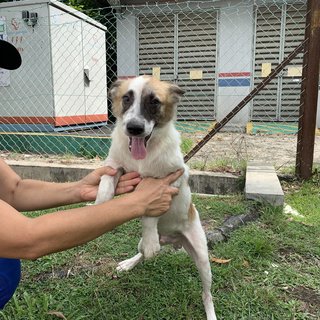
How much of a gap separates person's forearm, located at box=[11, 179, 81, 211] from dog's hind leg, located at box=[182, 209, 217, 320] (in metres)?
0.66

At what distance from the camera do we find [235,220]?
3.04 m

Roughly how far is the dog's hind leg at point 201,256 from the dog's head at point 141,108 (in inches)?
21.2

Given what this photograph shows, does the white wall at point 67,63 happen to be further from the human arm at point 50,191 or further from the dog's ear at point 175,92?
the human arm at point 50,191

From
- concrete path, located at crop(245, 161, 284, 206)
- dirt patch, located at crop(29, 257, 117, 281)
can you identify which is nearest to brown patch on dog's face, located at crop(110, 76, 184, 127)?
dirt patch, located at crop(29, 257, 117, 281)

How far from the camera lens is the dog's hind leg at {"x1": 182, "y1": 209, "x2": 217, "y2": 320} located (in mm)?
1980

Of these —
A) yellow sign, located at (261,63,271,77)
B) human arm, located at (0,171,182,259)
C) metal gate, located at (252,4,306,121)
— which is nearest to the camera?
human arm, located at (0,171,182,259)

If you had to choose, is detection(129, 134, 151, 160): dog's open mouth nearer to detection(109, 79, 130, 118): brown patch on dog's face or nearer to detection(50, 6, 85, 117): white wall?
detection(109, 79, 130, 118): brown patch on dog's face

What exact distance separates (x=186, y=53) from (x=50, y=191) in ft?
25.3

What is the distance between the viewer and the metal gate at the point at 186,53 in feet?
29.1

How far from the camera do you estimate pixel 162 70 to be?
30.8ft

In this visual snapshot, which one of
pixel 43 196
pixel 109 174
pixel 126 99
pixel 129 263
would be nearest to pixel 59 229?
pixel 109 174

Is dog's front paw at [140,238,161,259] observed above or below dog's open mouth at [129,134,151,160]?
below

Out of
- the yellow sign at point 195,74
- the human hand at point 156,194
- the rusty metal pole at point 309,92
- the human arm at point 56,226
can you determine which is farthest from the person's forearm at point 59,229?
the yellow sign at point 195,74

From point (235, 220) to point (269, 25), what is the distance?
22.4 ft
